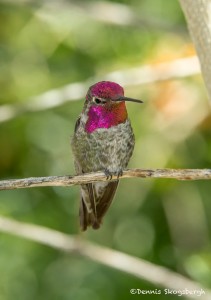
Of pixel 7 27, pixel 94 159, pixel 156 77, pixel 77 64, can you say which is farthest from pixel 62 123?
pixel 94 159

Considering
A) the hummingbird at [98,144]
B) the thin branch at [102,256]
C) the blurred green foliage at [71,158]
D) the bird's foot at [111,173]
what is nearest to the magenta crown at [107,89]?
the hummingbird at [98,144]

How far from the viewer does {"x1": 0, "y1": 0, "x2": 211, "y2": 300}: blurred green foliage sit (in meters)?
5.08

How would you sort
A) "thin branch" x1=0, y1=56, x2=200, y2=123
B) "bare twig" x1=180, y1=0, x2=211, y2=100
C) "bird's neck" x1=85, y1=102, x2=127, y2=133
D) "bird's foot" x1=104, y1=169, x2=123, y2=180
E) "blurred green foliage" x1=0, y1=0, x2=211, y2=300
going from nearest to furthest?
1. "bare twig" x1=180, y1=0, x2=211, y2=100
2. "bird's foot" x1=104, y1=169, x2=123, y2=180
3. "bird's neck" x1=85, y1=102, x2=127, y2=133
4. "thin branch" x1=0, y1=56, x2=200, y2=123
5. "blurred green foliage" x1=0, y1=0, x2=211, y2=300

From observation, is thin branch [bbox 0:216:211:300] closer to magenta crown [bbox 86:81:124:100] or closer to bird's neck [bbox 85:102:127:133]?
bird's neck [bbox 85:102:127:133]

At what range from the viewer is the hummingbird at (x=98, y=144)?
372 cm

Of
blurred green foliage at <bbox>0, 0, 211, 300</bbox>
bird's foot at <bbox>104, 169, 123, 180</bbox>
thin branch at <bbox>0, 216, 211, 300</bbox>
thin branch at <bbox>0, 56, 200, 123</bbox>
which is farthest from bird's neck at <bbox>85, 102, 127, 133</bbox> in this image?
blurred green foliage at <bbox>0, 0, 211, 300</bbox>

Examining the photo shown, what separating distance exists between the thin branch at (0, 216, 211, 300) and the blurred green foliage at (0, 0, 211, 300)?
685 mm

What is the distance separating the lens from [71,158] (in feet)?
17.6

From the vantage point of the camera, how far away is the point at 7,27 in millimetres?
5812

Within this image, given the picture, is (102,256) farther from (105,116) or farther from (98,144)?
(105,116)

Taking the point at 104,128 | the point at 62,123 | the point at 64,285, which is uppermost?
the point at 104,128

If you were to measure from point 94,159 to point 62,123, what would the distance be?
1.74 m

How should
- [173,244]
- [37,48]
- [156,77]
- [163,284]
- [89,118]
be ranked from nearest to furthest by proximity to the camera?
[89,118], [163,284], [156,77], [173,244], [37,48]

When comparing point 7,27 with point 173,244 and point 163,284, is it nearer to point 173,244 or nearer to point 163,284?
point 173,244
